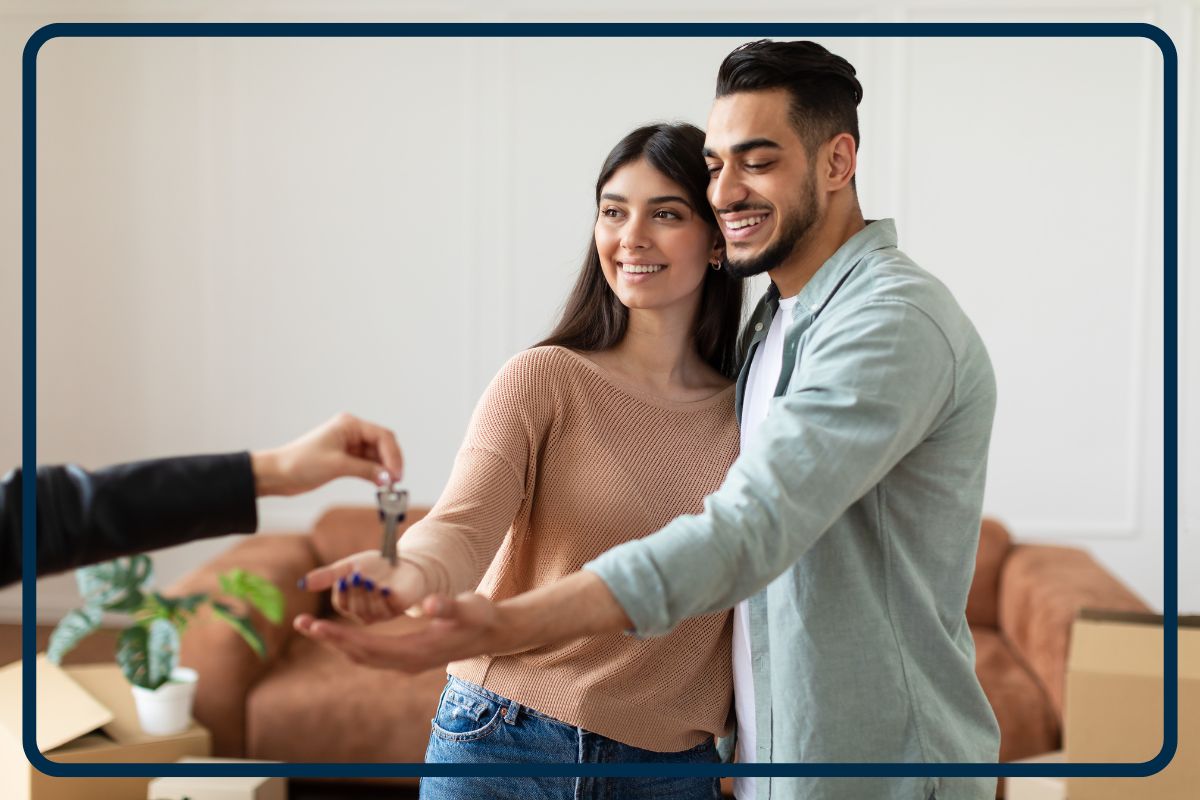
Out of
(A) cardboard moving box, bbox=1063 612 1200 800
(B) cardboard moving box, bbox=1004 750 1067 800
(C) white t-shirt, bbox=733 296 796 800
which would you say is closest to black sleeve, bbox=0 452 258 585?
(C) white t-shirt, bbox=733 296 796 800

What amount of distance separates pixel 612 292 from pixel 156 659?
0.61 metres

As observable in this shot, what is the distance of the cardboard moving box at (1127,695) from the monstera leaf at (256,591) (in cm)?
89

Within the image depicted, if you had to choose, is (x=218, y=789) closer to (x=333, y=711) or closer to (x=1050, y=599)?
(x=333, y=711)

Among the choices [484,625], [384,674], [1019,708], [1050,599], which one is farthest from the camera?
[384,674]

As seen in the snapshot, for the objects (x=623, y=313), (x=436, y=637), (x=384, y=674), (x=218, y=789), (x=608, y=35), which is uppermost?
(x=608, y=35)

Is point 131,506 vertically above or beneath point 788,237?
beneath

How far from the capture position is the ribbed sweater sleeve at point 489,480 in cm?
92

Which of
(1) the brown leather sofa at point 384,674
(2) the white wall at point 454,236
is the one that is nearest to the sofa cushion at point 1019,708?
(1) the brown leather sofa at point 384,674

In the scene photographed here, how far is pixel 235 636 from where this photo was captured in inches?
62.3

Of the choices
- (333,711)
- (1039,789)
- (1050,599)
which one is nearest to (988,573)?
(1050,599)

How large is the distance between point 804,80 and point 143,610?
2.61 ft

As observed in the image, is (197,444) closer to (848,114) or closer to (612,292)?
(612,292)

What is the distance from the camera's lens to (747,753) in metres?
1.04

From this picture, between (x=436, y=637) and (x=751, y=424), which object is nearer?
(x=436, y=637)
